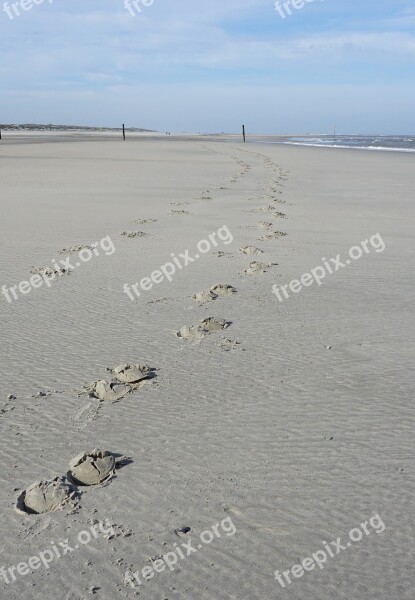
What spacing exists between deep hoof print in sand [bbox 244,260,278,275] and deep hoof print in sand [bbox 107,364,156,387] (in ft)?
8.62

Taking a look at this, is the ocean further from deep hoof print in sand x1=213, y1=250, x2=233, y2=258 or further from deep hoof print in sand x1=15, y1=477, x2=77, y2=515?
deep hoof print in sand x1=15, y1=477, x2=77, y2=515

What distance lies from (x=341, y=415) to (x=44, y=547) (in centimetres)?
165

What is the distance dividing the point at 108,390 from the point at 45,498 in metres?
1.03

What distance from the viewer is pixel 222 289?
218 inches

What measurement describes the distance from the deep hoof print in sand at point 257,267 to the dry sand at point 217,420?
16 cm

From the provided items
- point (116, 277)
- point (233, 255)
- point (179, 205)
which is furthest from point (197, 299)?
point (179, 205)

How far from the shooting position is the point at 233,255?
275 inches

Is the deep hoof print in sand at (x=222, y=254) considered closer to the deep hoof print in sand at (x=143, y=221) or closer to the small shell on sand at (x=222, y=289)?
the small shell on sand at (x=222, y=289)

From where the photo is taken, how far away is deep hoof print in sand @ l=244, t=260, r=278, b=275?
6.21m

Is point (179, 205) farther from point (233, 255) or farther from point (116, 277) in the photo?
point (116, 277)

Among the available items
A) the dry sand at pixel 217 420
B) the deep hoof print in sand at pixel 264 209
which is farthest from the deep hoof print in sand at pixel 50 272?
the deep hoof print in sand at pixel 264 209

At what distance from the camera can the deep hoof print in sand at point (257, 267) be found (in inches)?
244

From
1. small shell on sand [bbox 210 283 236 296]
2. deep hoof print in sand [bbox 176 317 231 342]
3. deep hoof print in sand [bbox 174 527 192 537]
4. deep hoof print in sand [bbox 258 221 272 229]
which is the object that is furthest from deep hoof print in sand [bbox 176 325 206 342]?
deep hoof print in sand [bbox 258 221 272 229]

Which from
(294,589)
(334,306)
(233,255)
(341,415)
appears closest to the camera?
(294,589)
